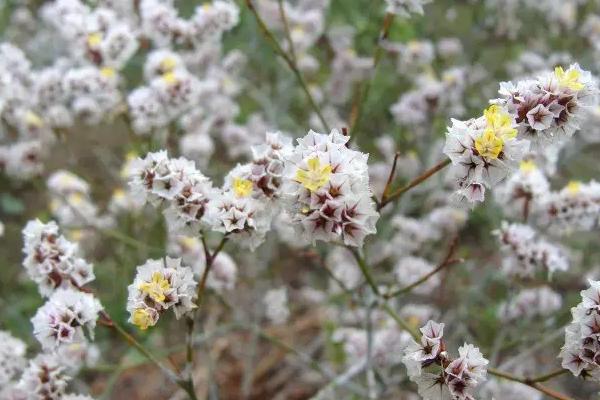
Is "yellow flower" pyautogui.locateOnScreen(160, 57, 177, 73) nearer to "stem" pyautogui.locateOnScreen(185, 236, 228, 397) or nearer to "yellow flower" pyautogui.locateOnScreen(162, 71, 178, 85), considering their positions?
"yellow flower" pyautogui.locateOnScreen(162, 71, 178, 85)

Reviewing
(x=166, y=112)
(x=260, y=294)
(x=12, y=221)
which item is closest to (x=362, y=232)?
(x=166, y=112)

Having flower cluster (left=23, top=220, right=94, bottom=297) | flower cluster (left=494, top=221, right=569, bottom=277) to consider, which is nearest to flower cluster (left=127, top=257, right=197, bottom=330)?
flower cluster (left=23, top=220, right=94, bottom=297)

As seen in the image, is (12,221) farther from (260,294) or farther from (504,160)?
(504,160)

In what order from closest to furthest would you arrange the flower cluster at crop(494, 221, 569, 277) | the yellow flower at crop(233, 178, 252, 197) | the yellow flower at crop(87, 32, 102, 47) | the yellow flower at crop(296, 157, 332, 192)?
the yellow flower at crop(296, 157, 332, 192), the yellow flower at crop(233, 178, 252, 197), the flower cluster at crop(494, 221, 569, 277), the yellow flower at crop(87, 32, 102, 47)

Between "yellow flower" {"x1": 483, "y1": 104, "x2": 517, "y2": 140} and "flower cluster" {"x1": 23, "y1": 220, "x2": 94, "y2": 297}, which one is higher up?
"flower cluster" {"x1": 23, "y1": 220, "x2": 94, "y2": 297}

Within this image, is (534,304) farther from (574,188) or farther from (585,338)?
(585,338)

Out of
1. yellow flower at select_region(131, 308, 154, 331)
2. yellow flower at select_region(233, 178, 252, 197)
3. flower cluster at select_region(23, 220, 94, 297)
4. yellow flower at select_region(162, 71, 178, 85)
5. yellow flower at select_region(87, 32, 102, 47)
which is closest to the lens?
yellow flower at select_region(131, 308, 154, 331)
